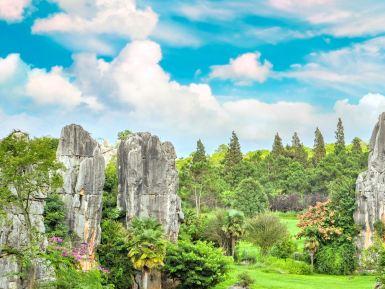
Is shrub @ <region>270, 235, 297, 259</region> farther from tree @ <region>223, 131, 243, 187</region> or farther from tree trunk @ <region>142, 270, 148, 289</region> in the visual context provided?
tree @ <region>223, 131, 243, 187</region>

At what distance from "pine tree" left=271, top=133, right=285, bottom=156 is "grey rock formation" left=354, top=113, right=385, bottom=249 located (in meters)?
58.8

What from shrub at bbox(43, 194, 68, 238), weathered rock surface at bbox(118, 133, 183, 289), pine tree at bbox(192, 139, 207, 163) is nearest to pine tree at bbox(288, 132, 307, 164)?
pine tree at bbox(192, 139, 207, 163)

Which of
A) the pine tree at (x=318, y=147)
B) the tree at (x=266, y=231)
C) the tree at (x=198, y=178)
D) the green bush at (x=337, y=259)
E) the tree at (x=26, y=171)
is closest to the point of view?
the tree at (x=26, y=171)

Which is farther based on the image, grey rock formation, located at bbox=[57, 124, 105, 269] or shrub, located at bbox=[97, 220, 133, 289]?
grey rock formation, located at bbox=[57, 124, 105, 269]

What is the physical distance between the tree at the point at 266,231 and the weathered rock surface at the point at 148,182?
11.0 meters

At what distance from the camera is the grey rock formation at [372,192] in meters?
57.5

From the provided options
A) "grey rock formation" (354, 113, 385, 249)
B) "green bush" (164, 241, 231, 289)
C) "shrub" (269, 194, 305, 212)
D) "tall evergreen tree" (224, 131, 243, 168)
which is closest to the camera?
"green bush" (164, 241, 231, 289)

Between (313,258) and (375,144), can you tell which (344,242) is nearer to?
(313,258)

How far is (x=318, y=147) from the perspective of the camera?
120 metres

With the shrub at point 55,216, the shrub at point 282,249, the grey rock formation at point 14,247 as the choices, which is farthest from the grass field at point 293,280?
the grey rock formation at point 14,247

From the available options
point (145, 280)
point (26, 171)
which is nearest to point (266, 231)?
point (145, 280)

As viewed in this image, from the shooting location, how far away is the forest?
28109 millimetres

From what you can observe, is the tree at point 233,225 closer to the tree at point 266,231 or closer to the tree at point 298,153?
the tree at point 266,231

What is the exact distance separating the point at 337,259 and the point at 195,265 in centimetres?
1809
